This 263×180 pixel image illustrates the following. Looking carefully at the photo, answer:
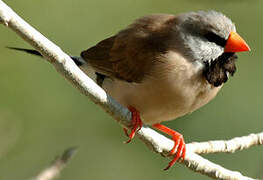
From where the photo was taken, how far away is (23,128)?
570 cm

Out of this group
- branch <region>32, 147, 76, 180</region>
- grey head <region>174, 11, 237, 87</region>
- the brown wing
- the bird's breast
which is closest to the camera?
branch <region>32, 147, 76, 180</region>

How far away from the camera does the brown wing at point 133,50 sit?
4.14m

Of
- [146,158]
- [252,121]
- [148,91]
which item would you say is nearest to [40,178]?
[148,91]

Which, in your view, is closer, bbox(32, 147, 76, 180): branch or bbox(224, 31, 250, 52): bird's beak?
bbox(32, 147, 76, 180): branch

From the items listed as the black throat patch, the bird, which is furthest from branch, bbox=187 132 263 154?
the black throat patch

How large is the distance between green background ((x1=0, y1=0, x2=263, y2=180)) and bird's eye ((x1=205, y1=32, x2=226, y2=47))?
5.21 feet

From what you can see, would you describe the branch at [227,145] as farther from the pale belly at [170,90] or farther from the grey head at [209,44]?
the grey head at [209,44]

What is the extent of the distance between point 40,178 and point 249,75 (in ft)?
9.36

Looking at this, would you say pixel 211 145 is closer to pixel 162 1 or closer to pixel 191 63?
pixel 191 63


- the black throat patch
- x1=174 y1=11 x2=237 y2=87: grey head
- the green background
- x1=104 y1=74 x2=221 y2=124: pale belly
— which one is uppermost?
x1=174 y1=11 x2=237 y2=87: grey head

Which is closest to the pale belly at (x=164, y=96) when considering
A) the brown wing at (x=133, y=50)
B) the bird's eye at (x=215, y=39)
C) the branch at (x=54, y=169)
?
the brown wing at (x=133, y=50)

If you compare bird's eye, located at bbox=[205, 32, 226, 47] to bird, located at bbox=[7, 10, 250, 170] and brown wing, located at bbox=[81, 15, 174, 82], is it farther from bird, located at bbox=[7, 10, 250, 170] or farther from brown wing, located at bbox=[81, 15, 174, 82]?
brown wing, located at bbox=[81, 15, 174, 82]

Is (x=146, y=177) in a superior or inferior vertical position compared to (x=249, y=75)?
inferior

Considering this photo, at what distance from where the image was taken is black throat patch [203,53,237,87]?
4.02m
